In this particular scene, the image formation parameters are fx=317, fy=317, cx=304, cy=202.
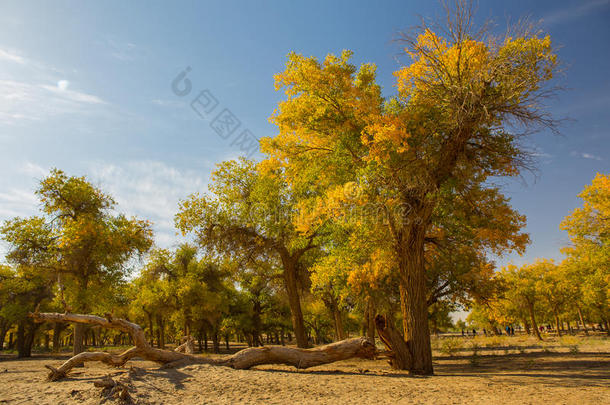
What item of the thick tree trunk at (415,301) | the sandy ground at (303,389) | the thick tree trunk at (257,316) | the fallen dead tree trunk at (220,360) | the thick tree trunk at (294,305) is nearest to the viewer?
the sandy ground at (303,389)

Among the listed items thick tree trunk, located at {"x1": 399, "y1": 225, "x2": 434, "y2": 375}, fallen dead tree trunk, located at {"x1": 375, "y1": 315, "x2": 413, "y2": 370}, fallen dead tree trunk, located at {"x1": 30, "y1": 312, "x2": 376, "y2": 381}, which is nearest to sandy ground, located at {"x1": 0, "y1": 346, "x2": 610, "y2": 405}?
fallen dead tree trunk, located at {"x1": 30, "y1": 312, "x2": 376, "y2": 381}

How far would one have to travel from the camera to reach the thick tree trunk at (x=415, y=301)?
10359 mm

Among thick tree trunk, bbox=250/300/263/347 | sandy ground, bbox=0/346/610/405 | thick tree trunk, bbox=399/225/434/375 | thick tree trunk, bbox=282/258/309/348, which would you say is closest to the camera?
sandy ground, bbox=0/346/610/405

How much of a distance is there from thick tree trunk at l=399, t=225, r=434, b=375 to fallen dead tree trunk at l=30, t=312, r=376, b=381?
1842 mm

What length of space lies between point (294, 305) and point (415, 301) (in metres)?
8.75

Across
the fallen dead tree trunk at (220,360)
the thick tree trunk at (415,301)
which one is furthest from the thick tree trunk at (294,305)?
the thick tree trunk at (415,301)

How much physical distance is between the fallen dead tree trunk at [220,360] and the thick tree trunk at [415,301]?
1.84m

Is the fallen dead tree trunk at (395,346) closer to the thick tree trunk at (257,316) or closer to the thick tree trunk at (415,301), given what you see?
the thick tree trunk at (415,301)

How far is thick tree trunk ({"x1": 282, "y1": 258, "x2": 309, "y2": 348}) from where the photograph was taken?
17.7m

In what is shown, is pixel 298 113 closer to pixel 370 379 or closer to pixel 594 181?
pixel 370 379

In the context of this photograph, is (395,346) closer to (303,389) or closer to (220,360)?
(303,389)

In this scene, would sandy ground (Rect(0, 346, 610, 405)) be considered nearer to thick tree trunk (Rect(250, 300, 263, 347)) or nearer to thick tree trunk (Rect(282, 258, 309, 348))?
thick tree trunk (Rect(282, 258, 309, 348))

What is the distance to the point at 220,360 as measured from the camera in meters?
10.2

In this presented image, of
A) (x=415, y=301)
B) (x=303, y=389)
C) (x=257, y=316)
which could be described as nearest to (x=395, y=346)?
(x=415, y=301)
